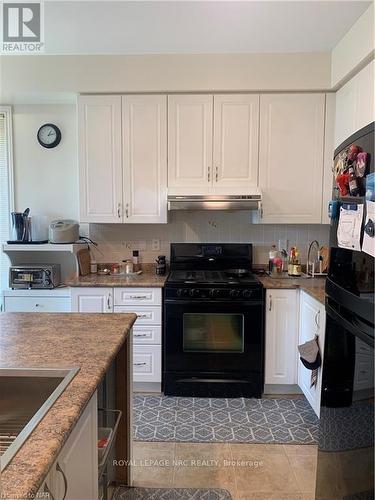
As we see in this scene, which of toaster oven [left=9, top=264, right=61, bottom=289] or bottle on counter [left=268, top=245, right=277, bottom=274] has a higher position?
bottle on counter [left=268, top=245, right=277, bottom=274]

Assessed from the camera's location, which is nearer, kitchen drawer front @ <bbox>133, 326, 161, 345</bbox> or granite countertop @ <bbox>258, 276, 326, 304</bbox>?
granite countertop @ <bbox>258, 276, 326, 304</bbox>

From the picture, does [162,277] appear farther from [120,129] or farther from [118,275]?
[120,129]

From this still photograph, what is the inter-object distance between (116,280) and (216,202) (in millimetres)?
1054

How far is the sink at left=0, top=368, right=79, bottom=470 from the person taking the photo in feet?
4.18

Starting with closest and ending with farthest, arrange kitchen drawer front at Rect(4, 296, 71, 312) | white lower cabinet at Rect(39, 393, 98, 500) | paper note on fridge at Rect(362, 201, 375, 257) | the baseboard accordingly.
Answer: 1. white lower cabinet at Rect(39, 393, 98, 500)
2. paper note on fridge at Rect(362, 201, 375, 257)
3. the baseboard
4. kitchen drawer front at Rect(4, 296, 71, 312)

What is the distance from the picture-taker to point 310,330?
2.75m

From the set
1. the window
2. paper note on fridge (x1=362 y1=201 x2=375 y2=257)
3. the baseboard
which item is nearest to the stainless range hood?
the baseboard

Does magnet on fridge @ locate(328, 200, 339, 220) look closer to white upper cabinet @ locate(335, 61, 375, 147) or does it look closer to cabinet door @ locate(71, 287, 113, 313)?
white upper cabinet @ locate(335, 61, 375, 147)

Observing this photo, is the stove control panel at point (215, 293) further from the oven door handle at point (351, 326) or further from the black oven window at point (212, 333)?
the oven door handle at point (351, 326)

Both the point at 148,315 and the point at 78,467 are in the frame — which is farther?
the point at 148,315

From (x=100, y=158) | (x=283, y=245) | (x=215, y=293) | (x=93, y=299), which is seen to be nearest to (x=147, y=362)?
(x=93, y=299)

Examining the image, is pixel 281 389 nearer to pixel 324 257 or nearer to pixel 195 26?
pixel 324 257

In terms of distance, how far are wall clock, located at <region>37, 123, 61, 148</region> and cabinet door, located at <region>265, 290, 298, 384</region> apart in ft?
7.88

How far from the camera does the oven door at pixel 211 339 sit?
303 cm
